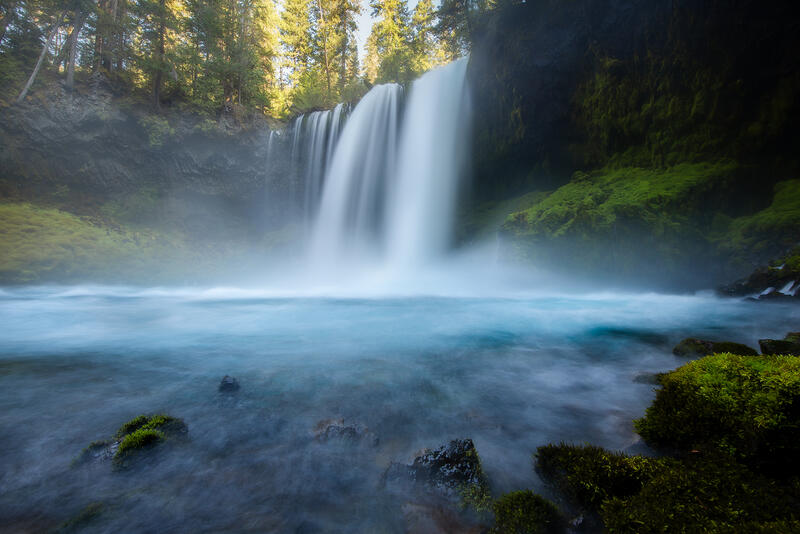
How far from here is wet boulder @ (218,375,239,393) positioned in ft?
11.9

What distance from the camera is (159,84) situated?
1873 centimetres

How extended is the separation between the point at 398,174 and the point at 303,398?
1495 centimetres

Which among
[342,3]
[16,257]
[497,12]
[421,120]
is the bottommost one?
Result: [16,257]

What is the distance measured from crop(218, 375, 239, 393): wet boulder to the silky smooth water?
0.09 m

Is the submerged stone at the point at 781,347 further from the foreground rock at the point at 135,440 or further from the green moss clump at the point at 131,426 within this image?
the green moss clump at the point at 131,426

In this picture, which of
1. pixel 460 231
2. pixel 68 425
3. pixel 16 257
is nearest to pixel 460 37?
pixel 460 231

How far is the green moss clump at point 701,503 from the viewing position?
4.43 feet

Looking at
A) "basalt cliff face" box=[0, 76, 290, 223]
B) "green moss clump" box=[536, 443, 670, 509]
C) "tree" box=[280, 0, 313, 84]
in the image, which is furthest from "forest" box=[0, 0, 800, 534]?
"tree" box=[280, 0, 313, 84]

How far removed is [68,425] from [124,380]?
1.18 m

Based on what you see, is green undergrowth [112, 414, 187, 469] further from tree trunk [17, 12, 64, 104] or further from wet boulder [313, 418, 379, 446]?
tree trunk [17, 12, 64, 104]

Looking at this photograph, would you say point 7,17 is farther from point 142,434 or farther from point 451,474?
point 451,474

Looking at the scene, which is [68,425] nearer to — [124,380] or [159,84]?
[124,380]

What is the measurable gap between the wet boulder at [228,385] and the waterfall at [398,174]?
1363 centimetres

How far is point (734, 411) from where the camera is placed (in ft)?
6.38
